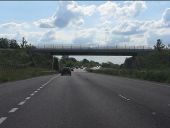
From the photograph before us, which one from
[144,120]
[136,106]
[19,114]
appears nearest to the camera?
[144,120]

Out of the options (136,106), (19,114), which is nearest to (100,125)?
(19,114)

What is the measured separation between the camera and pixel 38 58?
15162 centimetres

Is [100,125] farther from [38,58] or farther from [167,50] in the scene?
[38,58]

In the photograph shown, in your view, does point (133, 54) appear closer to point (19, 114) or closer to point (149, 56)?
point (149, 56)

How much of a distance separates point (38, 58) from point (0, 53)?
13.1 metres

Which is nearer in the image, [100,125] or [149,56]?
[100,125]

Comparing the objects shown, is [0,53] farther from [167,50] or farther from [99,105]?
[99,105]

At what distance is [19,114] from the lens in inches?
615

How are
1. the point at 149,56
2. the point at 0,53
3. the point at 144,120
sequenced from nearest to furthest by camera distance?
the point at 144,120
the point at 149,56
the point at 0,53

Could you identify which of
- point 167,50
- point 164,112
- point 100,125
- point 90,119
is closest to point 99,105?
point 164,112

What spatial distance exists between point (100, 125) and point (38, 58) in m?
140

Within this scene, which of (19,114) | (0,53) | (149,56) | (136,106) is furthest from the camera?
(0,53)

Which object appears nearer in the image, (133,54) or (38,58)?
(133,54)

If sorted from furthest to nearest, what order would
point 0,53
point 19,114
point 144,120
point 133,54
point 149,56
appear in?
point 0,53 → point 133,54 → point 149,56 → point 19,114 → point 144,120
